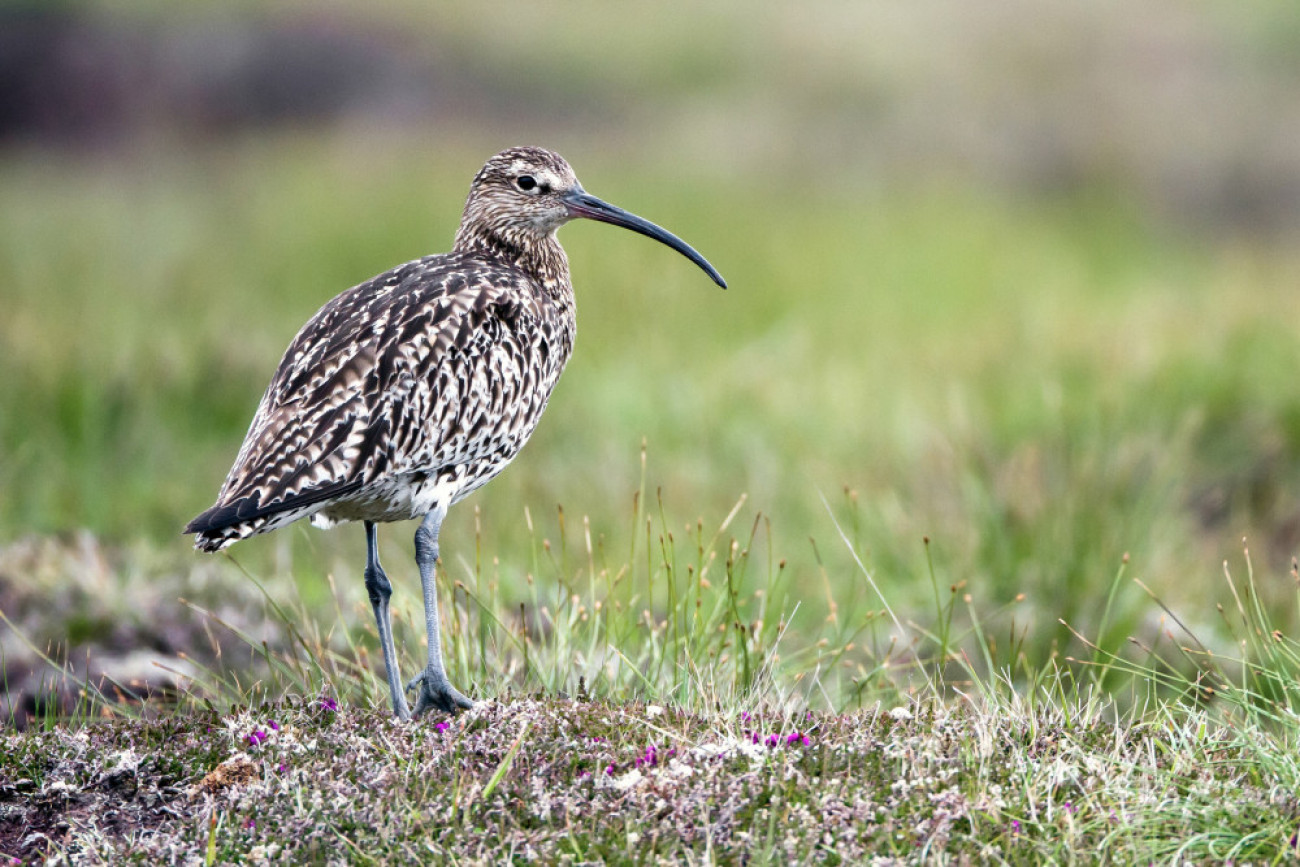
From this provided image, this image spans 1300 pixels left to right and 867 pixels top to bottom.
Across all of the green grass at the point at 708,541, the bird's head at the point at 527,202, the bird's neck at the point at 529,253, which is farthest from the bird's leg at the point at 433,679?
the bird's head at the point at 527,202

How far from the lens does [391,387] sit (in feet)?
17.7

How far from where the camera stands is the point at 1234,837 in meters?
4.09

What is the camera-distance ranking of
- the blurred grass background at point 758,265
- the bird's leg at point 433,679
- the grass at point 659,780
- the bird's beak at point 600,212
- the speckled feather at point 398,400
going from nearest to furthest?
the grass at point 659,780, the speckled feather at point 398,400, the bird's leg at point 433,679, the bird's beak at point 600,212, the blurred grass background at point 758,265

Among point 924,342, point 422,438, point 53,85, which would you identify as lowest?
point 924,342

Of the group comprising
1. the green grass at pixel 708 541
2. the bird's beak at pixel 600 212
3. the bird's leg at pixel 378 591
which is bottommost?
the green grass at pixel 708 541

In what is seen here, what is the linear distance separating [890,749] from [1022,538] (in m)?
3.51

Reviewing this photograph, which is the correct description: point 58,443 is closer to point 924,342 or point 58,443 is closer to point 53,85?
point 924,342

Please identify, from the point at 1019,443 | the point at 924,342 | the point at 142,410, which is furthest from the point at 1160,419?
the point at 142,410

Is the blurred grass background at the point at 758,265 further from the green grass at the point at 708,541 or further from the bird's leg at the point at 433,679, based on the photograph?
the bird's leg at the point at 433,679

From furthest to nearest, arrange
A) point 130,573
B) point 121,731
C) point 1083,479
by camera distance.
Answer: point 1083,479 < point 130,573 < point 121,731

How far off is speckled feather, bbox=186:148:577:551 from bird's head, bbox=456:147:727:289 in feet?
0.92

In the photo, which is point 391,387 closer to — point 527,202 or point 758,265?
point 527,202

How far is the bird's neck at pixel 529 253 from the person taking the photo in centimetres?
645

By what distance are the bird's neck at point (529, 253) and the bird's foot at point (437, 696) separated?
185 cm
